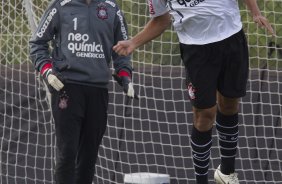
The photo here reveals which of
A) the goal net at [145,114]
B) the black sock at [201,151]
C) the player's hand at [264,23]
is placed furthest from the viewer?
the goal net at [145,114]

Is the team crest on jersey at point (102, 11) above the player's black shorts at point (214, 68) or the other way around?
above

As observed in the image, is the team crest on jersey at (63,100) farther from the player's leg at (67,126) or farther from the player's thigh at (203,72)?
the player's thigh at (203,72)

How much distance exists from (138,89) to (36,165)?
1.07 m

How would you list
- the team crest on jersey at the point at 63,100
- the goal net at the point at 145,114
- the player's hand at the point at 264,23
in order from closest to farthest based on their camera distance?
the player's hand at the point at 264,23, the team crest on jersey at the point at 63,100, the goal net at the point at 145,114

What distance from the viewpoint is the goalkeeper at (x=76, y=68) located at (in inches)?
201

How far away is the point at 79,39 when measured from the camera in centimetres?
512

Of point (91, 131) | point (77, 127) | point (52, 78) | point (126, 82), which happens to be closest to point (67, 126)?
point (77, 127)

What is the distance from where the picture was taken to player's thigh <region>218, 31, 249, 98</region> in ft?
16.9

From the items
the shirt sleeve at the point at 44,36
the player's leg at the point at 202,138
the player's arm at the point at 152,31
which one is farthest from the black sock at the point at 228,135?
the shirt sleeve at the point at 44,36

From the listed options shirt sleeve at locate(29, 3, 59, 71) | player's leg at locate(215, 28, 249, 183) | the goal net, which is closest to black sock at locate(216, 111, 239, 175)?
player's leg at locate(215, 28, 249, 183)

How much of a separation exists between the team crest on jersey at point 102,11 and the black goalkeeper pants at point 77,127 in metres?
0.43

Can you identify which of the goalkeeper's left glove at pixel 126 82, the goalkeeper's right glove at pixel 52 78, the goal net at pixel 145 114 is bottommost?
the goal net at pixel 145 114

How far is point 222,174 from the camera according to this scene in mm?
5418

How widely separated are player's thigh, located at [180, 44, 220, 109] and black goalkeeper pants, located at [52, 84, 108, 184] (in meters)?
0.54
